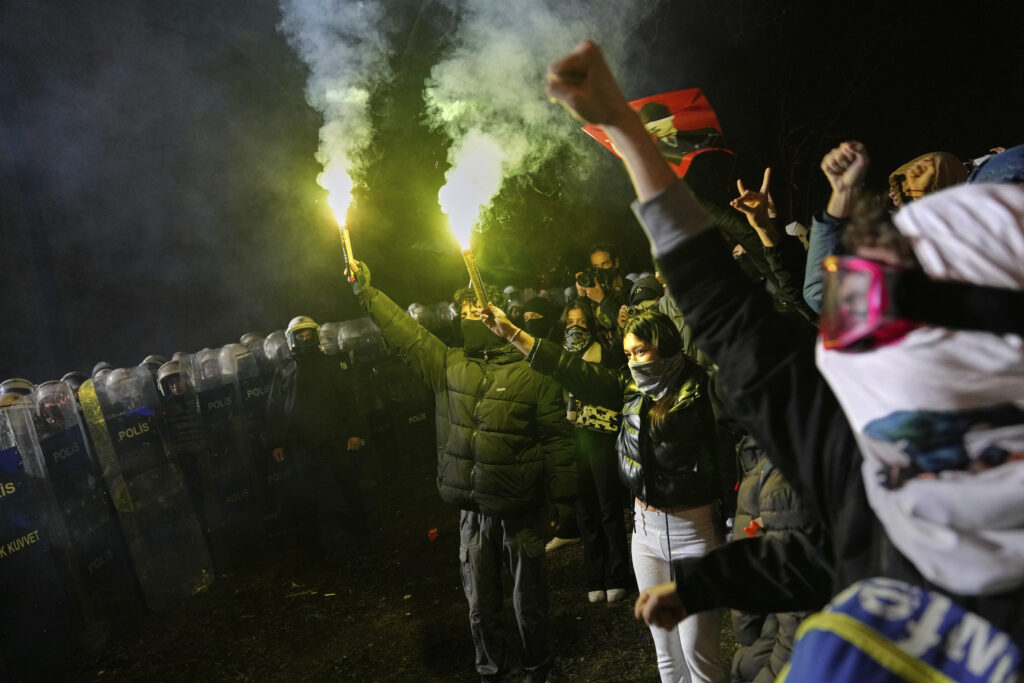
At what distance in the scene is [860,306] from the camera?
1147 millimetres

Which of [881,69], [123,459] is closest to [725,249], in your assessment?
[123,459]

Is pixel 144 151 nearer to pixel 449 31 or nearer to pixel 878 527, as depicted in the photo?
pixel 449 31

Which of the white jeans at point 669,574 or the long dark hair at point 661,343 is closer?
the white jeans at point 669,574

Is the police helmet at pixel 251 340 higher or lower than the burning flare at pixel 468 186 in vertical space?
lower

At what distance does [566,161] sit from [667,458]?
18.7 meters

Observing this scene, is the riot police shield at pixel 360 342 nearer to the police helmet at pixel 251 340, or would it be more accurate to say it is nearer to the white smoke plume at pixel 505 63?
the police helmet at pixel 251 340

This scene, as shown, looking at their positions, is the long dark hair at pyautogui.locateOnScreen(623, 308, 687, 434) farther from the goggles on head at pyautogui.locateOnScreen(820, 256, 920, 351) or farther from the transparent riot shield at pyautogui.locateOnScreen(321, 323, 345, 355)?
the transparent riot shield at pyautogui.locateOnScreen(321, 323, 345, 355)

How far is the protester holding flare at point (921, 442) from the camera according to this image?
1.03 m

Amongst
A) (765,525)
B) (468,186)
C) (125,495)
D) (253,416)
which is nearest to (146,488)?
(125,495)

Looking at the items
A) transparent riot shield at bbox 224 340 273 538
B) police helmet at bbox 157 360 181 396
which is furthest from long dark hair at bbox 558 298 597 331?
police helmet at bbox 157 360 181 396

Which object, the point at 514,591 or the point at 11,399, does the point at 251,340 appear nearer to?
the point at 11,399

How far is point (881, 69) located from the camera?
20.2 m

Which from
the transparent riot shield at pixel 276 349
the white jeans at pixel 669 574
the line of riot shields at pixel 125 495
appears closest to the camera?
the white jeans at pixel 669 574

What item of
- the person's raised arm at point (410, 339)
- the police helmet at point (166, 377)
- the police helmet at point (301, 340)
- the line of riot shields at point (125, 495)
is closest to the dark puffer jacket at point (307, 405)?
the police helmet at point (301, 340)
